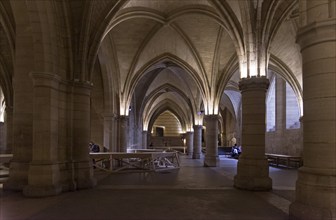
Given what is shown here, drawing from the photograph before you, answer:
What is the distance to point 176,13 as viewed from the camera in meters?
16.4

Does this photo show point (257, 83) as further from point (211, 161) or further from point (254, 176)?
point (211, 161)

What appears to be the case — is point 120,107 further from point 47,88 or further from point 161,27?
point 47,88

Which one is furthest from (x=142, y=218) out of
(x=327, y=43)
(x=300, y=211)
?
(x=327, y=43)

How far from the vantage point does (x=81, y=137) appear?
1062cm

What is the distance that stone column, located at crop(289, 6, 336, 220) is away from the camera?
204 inches

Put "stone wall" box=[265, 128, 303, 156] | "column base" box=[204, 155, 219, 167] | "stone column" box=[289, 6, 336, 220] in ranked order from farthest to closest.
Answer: "stone wall" box=[265, 128, 303, 156]
"column base" box=[204, 155, 219, 167]
"stone column" box=[289, 6, 336, 220]

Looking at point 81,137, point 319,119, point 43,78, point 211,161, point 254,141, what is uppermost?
point 43,78

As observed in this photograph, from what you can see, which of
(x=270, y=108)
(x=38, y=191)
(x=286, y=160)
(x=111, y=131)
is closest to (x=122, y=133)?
(x=111, y=131)

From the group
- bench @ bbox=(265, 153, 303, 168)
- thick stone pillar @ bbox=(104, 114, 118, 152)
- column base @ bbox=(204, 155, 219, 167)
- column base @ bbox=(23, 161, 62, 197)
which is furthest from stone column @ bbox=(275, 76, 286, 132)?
column base @ bbox=(23, 161, 62, 197)

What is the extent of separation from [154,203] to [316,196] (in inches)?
154

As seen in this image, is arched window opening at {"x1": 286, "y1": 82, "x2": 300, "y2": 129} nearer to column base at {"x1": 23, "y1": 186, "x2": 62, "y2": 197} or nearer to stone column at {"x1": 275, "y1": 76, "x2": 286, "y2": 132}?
stone column at {"x1": 275, "y1": 76, "x2": 286, "y2": 132}

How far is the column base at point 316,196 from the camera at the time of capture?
16.7ft

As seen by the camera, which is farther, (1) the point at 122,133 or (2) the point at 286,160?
(1) the point at 122,133

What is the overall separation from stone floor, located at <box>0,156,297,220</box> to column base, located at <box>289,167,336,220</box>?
1.27 meters
